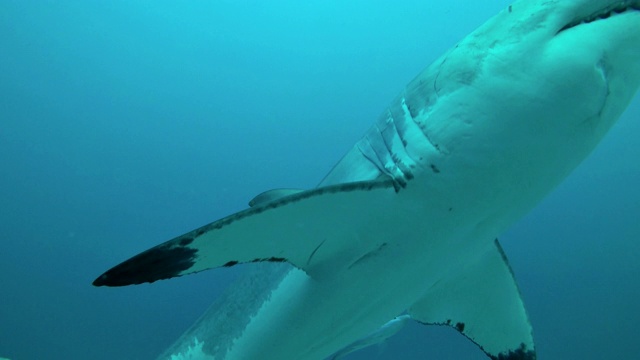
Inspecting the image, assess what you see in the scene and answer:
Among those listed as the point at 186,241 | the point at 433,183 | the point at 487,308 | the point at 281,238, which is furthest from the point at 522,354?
the point at 186,241

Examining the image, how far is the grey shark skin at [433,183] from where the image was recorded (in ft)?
4.52

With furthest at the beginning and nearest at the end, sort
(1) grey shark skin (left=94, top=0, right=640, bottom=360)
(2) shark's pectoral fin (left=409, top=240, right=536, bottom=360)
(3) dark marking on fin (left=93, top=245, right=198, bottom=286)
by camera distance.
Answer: (2) shark's pectoral fin (left=409, top=240, right=536, bottom=360)
(3) dark marking on fin (left=93, top=245, right=198, bottom=286)
(1) grey shark skin (left=94, top=0, right=640, bottom=360)

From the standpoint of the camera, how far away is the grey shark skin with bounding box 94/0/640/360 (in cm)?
138

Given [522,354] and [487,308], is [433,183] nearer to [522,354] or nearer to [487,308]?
[487,308]

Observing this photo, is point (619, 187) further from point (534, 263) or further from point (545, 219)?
point (534, 263)

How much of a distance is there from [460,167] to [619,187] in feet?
60.9

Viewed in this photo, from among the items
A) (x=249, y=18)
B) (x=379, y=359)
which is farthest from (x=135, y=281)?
(x=379, y=359)

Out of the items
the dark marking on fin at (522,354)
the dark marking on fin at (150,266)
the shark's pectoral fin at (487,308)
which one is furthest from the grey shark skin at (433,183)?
the dark marking on fin at (522,354)

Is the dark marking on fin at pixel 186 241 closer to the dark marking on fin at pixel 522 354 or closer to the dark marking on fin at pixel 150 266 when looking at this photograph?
the dark marking on fin at pixel 150 266

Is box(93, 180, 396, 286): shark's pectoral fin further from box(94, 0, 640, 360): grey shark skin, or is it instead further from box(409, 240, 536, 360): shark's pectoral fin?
box(409, 240, 536, 360): shark's pectoral fin

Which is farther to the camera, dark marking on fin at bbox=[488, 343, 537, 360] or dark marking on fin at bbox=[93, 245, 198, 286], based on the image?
dark marking on fin at bbox=[488, 343, 537, 360]

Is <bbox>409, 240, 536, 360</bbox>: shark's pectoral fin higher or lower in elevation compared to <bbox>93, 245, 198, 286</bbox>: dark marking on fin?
lower

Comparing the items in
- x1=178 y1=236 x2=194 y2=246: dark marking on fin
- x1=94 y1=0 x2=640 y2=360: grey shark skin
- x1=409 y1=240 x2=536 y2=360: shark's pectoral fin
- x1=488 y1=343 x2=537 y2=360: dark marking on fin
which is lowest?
x1=488 y1=343 x2=537 y2=360: dark marking on fin

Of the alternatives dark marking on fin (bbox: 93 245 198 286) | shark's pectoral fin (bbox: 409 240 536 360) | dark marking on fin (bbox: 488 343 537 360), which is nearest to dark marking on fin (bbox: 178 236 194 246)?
dark marking on fin (bbox: 93 245 198 286)
